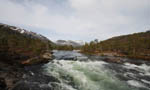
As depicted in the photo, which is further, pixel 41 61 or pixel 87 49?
pixel 87 49

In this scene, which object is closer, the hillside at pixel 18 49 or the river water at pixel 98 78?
the river water at pixel 98 78

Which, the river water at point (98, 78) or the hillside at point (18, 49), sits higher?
the hillside at point (18, 49)

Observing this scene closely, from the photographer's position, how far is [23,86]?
9.32 m

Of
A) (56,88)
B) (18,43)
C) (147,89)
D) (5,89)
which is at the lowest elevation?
(147,89)

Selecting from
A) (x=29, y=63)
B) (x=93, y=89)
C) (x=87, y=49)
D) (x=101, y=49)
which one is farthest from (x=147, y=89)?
(x=87, y=49)

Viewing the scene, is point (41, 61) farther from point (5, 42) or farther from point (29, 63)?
point (5, 42)

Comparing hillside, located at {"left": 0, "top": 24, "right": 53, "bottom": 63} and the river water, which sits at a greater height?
hillside, located at {"left": 0, "top": 24, "right": 53, "bottom": 63}

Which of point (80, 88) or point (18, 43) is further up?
point (18, 43)

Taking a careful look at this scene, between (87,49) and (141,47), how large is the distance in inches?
1844

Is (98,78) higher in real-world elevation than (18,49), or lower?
lower

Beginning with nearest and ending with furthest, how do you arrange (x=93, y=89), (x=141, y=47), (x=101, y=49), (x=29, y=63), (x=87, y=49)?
1. (x=93, y=89)
2. (x=29, y=63)
3. (x=141, y=47)
4. (x=101, y=49)
5. (x=87, y=49)

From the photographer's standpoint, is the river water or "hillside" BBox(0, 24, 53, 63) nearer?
the river water

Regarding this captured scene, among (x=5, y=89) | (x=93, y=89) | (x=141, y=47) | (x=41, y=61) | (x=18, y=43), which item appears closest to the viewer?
(x=5, y=89)

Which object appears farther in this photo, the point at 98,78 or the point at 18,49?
the point at 18,49
